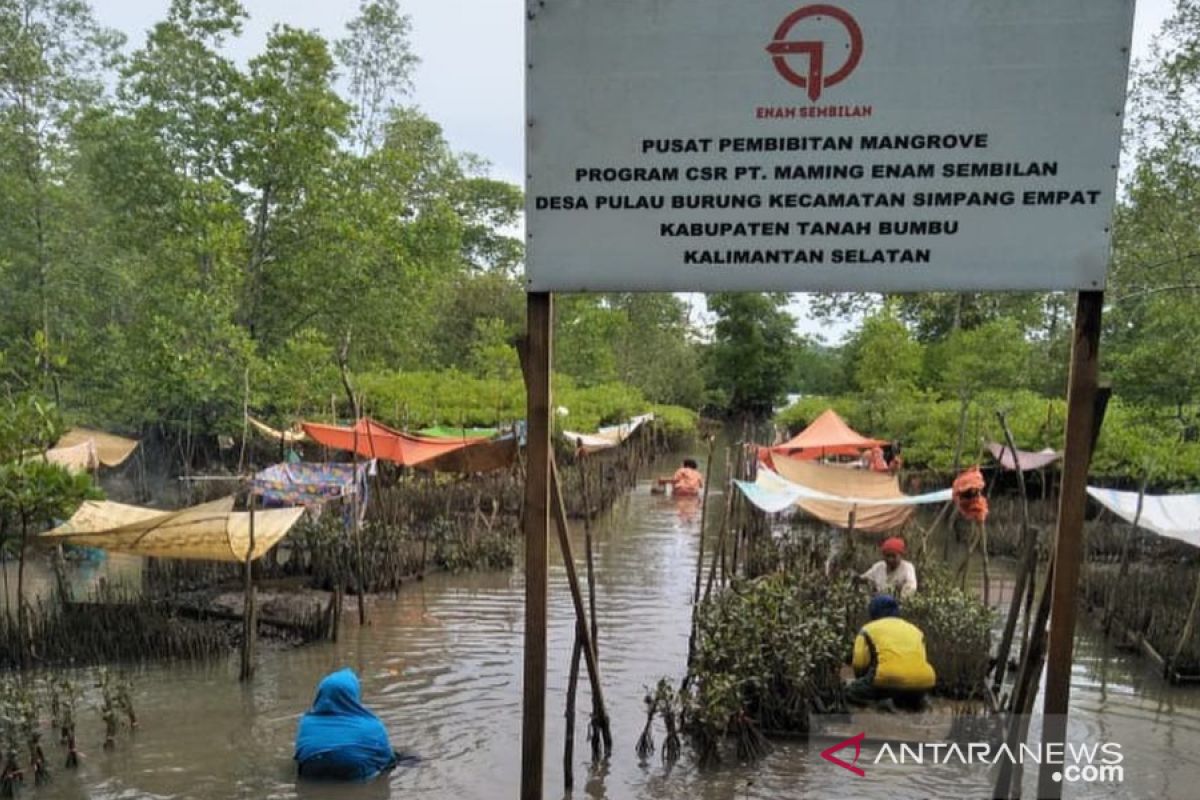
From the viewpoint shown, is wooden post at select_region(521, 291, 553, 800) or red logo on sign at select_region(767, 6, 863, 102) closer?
red logo on sign at select_region(767, 6, 863, 102)

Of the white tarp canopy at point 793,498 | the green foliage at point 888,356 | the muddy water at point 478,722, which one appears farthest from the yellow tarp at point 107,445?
the green foliage at point 888,356

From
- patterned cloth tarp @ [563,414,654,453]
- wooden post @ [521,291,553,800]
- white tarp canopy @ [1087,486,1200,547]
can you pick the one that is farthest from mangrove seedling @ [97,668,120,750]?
patterned cloth tarp @ [563,414,654,453]

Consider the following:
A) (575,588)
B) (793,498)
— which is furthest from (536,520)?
(793,498)

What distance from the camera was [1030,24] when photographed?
2.72 m

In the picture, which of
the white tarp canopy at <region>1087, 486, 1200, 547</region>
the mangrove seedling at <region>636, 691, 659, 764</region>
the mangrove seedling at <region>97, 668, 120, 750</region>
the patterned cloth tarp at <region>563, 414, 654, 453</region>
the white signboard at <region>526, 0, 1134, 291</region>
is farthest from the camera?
the patterned cloth tarp at <region>563, 414, 654, 453</region>

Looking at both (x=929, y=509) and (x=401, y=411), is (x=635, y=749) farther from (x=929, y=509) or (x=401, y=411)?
(x=401, y=411)

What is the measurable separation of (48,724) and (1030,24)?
666cm

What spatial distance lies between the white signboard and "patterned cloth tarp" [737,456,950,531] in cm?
627

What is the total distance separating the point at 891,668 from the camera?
19.4 ft

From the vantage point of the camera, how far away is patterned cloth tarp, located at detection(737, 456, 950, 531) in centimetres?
970

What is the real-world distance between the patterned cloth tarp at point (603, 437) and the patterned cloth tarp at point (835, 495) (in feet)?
13.9

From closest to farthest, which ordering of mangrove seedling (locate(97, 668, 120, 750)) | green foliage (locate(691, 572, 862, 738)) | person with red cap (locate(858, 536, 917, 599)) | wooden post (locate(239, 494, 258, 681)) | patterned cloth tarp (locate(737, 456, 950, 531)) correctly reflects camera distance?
green foliage (locate(691, 572, 862, 738)) → mangrove seedling (locate(97, 668, 120, 750)) → wooden post (locate(239, 494, 258, 681)) → person with red cap (locate(858, 536, 917, 599)) → patterned cloth tarp (locate(737, 456, 950, 531))

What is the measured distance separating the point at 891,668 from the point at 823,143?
4.03 metres

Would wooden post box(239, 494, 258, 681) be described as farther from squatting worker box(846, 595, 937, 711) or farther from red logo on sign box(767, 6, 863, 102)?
red logo on sign box(767, 6, 863, 102)
